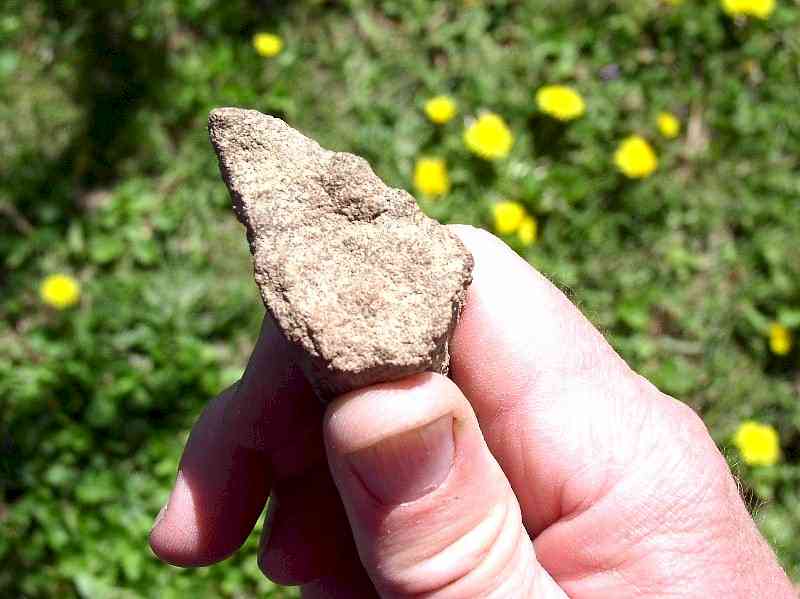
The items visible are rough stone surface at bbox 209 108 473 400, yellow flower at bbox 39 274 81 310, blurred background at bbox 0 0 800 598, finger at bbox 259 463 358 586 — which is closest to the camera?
rough stone surface at bbox 209 108 473 400

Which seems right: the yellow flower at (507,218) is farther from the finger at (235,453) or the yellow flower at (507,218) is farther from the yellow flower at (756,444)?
the finger at (235,453)

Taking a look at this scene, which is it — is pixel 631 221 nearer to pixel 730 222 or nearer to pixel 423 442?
pixel 730 222

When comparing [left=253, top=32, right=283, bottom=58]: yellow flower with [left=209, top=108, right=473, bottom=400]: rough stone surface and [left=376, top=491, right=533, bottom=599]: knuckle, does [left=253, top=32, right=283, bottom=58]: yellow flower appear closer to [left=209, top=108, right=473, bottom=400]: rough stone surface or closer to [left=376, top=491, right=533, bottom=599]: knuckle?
[left=209, top=108, right=473, bottom=400]: rough stone surface

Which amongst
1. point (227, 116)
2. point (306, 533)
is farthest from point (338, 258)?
point (306, 533)

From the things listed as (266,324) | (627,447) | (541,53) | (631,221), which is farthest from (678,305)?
(266,324)

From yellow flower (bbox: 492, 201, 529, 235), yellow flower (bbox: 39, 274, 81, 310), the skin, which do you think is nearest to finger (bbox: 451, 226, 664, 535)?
the skin

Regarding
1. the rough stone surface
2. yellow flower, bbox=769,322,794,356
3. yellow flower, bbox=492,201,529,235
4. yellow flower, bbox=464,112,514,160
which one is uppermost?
the rough stone surface

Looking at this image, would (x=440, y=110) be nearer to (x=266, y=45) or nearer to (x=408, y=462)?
(x=266, y=45)
